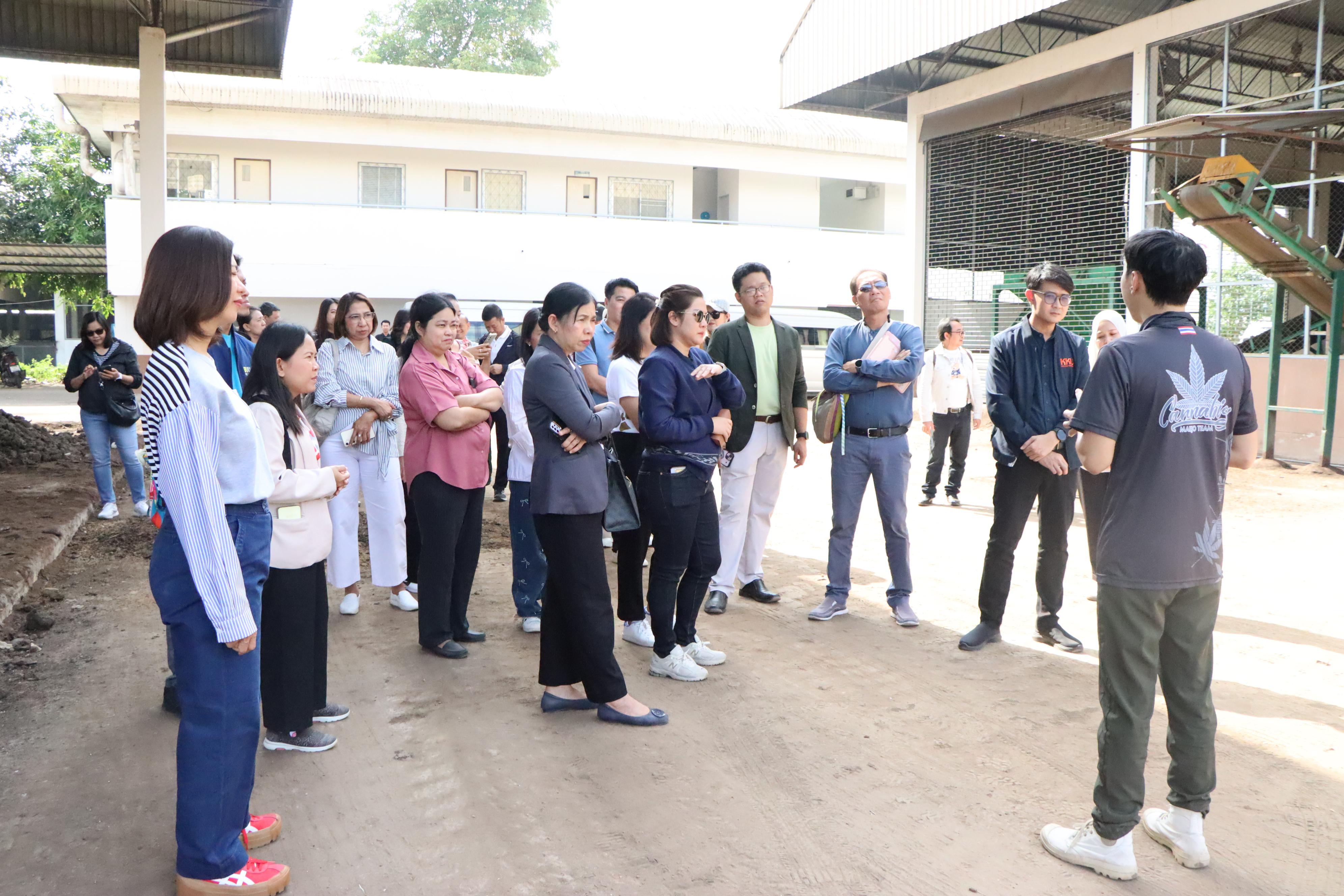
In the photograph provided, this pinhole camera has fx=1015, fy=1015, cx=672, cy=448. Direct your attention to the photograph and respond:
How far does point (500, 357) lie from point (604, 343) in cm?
298

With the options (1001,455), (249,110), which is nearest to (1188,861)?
(1001,455)

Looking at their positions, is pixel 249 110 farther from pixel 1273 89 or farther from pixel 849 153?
pixel 1273 89

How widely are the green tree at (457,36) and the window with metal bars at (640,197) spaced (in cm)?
1330

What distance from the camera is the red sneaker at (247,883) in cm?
271

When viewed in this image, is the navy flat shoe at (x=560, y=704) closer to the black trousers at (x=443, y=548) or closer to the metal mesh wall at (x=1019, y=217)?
the black trousers at (x=443, y=548)

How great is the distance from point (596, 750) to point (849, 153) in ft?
75.9

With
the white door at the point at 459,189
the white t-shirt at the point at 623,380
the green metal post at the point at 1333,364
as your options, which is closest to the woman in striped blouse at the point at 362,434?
the white t-shirt at the point at 623,380

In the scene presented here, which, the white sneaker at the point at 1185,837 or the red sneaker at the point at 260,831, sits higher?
the white sneaker at the point at 1185,837

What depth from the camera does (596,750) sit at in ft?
12.5

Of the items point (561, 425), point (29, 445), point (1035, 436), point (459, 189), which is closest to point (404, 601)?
point (561, 425)

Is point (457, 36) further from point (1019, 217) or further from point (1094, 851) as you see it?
point (1094, 851)

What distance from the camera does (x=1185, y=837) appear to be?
9.88 ft

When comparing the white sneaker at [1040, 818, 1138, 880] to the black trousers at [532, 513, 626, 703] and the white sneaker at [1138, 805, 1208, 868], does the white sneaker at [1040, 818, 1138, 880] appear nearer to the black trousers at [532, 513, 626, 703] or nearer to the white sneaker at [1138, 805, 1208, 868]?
the white sneaker at [1138, 805, 1208, 868]

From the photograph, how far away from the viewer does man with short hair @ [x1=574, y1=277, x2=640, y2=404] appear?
214 inches
